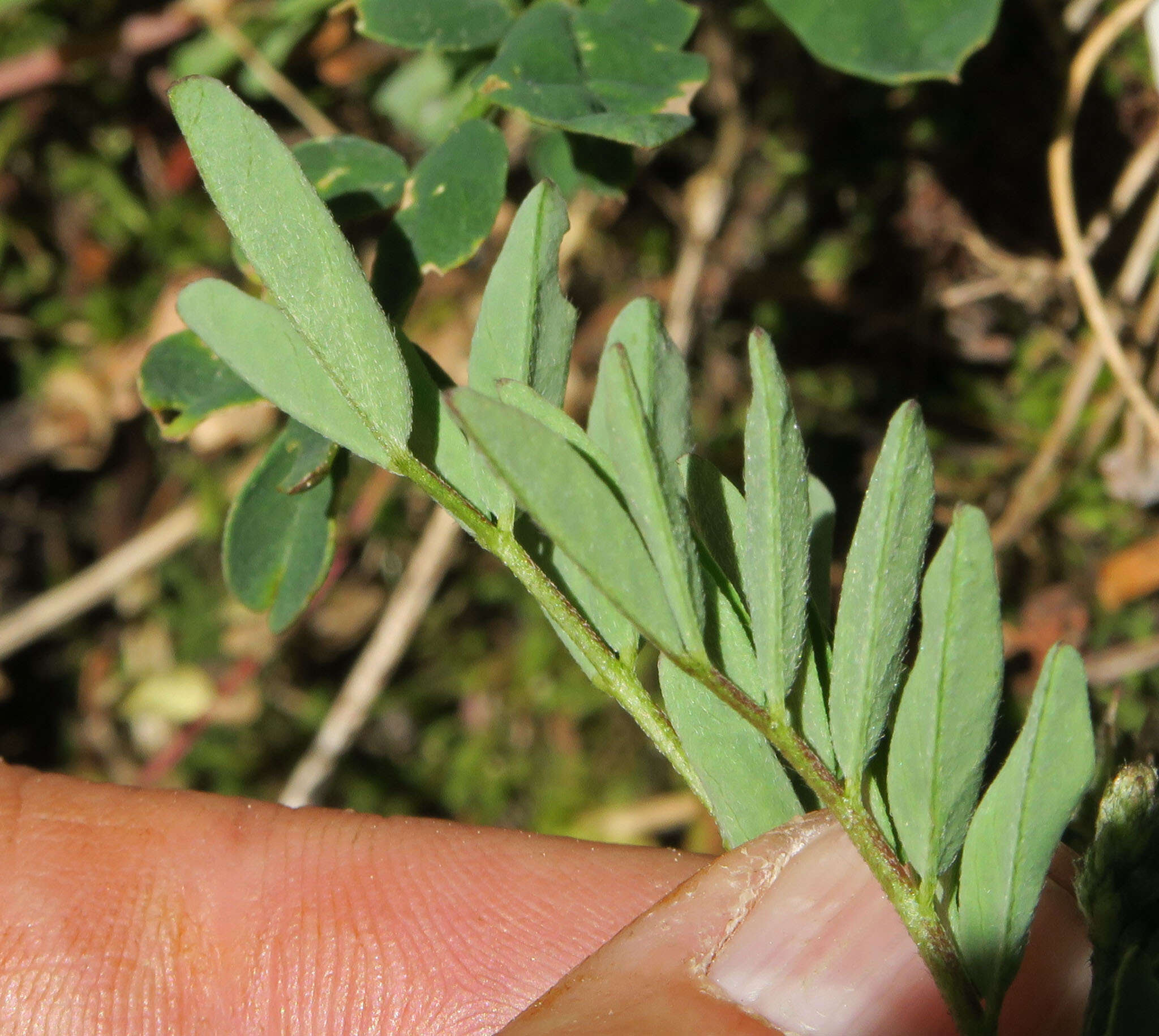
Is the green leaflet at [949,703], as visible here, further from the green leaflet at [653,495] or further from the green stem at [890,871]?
the green leaflet at [653,495]

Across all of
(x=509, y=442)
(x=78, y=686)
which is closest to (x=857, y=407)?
(x=509, y=442)

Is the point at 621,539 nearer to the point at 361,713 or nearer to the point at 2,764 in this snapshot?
the point at 2,764

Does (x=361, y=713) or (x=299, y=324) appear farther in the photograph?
(x=361, y=713)

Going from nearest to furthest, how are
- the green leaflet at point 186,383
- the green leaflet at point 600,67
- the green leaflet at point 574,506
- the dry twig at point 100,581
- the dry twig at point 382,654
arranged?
the green leaflet at point 574,506, the green leaflet at point 600,67, the green leaflet at point 186,383, the dry twig at point 382,654, the dry twig at point 100,581

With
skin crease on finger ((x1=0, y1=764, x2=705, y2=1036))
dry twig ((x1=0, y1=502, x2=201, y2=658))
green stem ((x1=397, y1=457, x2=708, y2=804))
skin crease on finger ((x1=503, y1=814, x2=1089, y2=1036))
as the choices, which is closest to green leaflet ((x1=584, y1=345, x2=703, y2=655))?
green stem ((x1=397, y1=457, x2=708, y2=804))

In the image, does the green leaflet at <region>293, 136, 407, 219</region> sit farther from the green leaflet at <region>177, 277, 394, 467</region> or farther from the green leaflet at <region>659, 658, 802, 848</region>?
the green leaflet at <region>659, 658, 802, 848</region>

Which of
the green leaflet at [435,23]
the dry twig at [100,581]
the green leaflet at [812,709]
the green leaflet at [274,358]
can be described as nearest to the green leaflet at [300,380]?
the green leaflet at [274,358]

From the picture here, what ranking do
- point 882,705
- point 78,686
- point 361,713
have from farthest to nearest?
point 78,686, point 361,713, point 882,705

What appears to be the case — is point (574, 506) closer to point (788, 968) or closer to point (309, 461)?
point (309, 461)
